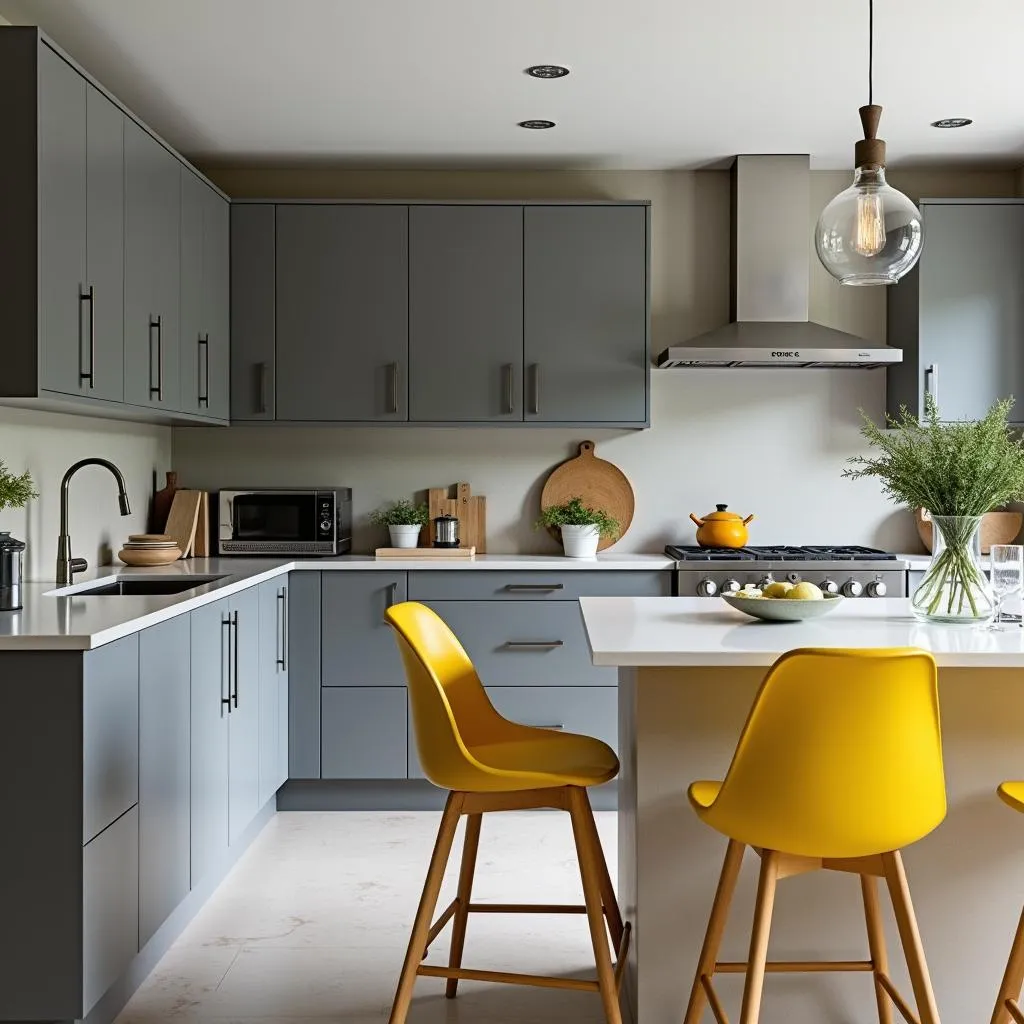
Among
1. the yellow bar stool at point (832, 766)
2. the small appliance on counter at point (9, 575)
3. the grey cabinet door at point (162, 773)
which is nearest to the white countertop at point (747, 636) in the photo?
the yellow bar stool at point (832, 766)

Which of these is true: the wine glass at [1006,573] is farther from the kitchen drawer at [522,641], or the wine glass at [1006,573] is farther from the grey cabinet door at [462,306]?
the grey cabinet door at [462,306]

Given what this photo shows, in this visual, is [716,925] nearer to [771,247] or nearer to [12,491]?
[12,491]

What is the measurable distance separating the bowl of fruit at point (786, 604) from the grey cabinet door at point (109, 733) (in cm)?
136

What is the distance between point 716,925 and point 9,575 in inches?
70.3

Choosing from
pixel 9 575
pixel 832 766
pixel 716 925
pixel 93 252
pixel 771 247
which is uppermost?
pixel 771 247

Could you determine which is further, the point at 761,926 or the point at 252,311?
the point at 252,311

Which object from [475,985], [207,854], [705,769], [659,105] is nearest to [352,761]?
[207,854]

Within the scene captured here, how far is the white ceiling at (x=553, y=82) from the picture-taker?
3.34 meters

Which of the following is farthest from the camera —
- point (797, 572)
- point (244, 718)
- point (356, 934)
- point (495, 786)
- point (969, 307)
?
point (969, 307)

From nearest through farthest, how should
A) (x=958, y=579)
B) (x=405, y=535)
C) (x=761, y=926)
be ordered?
(x=761, y=926) → (x=958, y=579) → (x=405, y=535)

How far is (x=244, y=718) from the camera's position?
150 inches

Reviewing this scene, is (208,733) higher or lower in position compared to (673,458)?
lower

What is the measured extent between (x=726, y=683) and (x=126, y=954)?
1476mm

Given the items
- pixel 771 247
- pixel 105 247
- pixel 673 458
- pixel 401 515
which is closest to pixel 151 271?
pixel 105 247
